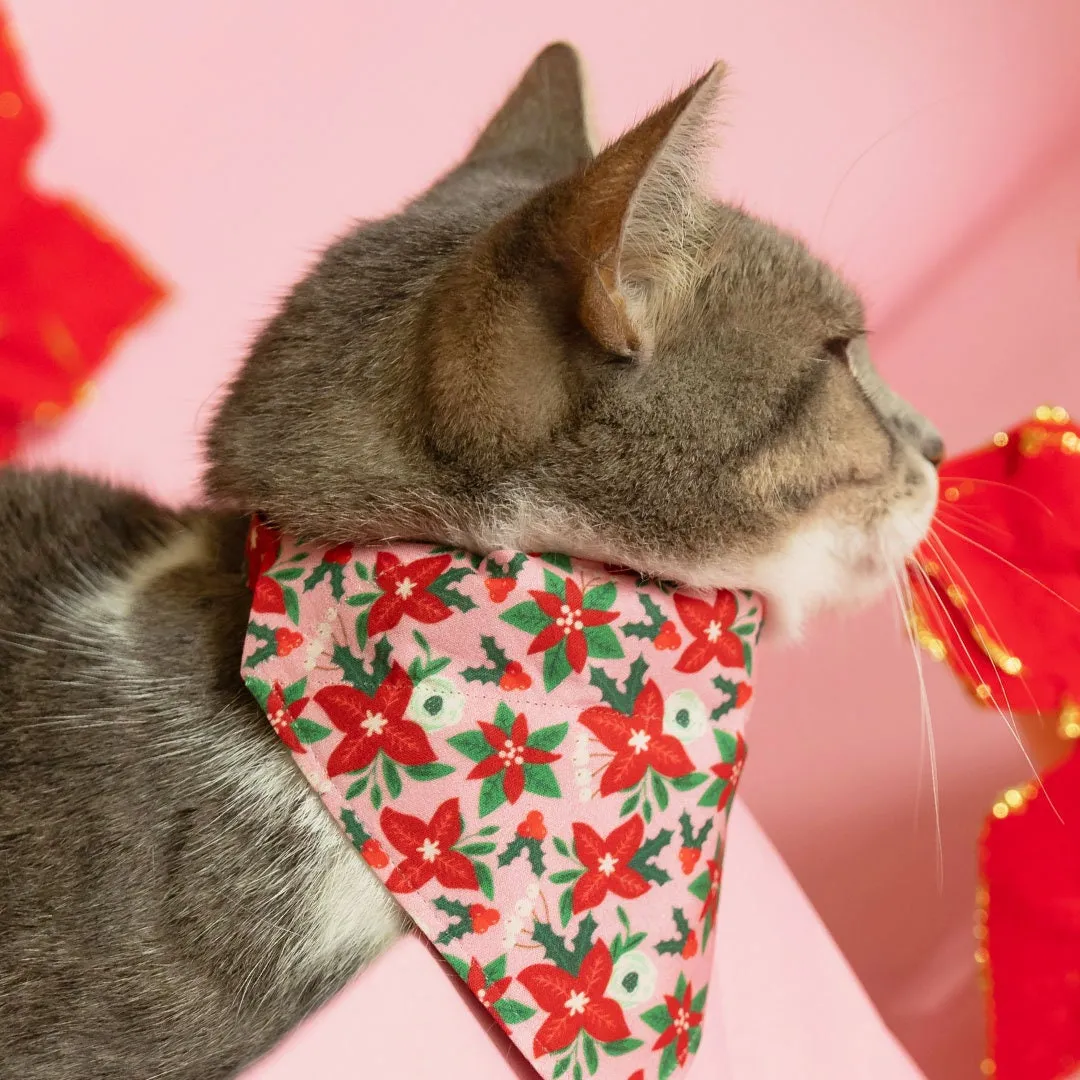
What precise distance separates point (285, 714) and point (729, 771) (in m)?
0.32

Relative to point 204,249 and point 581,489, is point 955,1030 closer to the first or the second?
point 581,489

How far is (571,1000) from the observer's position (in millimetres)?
604

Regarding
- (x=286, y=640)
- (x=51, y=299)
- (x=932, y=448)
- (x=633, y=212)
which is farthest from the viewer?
(x=51, y=299)

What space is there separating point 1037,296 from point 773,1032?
945 mm

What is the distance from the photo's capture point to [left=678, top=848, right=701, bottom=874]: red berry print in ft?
2.10

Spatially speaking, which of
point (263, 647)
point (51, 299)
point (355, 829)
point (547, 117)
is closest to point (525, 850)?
point (355, 829)

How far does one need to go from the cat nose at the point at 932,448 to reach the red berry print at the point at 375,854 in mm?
523

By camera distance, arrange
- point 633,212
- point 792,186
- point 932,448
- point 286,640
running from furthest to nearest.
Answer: point 792,186
point 932,448
point 286,640
point 633,212

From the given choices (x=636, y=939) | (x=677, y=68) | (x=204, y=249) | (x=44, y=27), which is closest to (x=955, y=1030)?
(x=636, y=939)

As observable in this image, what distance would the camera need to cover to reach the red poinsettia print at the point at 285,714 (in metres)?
0.62

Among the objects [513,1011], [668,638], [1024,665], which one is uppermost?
[1024,665]

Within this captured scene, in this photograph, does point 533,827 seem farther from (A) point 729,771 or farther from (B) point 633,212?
(B) point 633,212

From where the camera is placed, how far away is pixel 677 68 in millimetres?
1292

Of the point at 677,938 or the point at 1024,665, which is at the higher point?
the point at 1024,665
